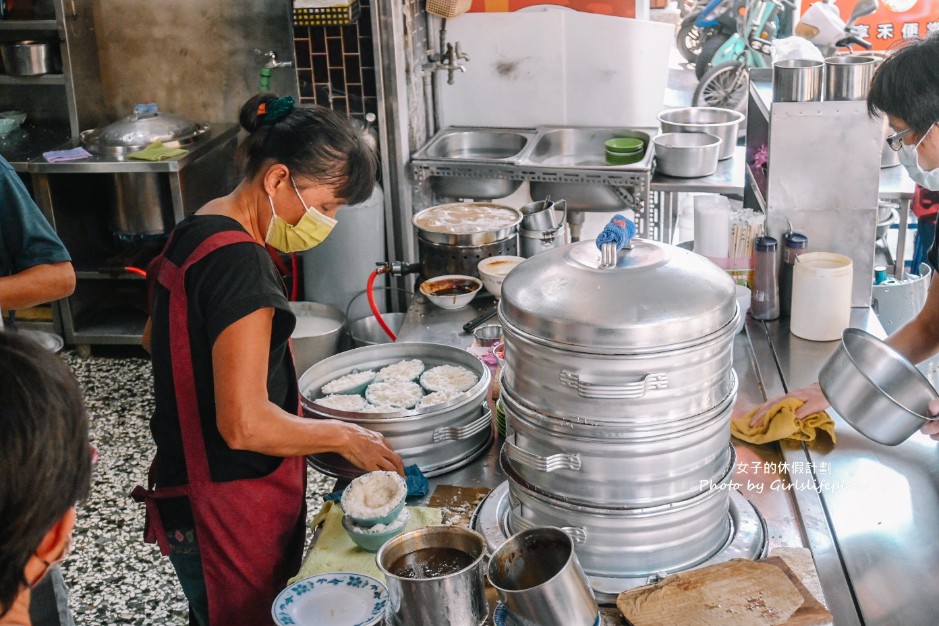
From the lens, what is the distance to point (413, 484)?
85.4 inches

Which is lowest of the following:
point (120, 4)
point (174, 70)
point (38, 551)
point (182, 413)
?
point (182, 413)

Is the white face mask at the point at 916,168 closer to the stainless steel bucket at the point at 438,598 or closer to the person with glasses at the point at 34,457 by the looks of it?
the stainless steel bucket at the point at 438,598

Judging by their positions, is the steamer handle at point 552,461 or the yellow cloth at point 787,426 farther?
the yellow cloth at point 787,426

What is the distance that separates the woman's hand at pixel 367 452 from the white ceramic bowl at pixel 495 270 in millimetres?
1292

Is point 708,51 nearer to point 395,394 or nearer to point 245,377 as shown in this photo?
point 395,394

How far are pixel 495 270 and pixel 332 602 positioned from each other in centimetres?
185

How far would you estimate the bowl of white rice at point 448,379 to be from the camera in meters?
2.53

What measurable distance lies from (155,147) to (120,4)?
108cm

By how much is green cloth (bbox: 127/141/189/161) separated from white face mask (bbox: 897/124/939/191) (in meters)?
3.71

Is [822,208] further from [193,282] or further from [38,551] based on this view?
[38,551]

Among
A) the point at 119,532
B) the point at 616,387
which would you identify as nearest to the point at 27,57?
the point at 119,532

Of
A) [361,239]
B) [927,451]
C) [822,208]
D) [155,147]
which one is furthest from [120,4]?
[927,451]

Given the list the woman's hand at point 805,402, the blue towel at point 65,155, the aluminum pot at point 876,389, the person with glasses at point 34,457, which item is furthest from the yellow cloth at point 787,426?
the blue towel at point 65,155

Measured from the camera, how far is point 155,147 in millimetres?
5039
